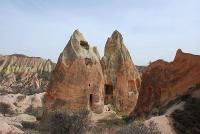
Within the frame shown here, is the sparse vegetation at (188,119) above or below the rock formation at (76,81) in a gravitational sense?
below

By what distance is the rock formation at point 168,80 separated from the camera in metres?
26.0

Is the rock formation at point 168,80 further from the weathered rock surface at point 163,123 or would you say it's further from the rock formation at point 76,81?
the weathered rock surface at point 163,123

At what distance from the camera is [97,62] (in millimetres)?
35219

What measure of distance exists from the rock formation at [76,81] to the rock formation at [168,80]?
4341 mm

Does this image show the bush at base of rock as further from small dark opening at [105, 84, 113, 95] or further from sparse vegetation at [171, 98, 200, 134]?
small dark opening at [105, 84, 113, 95]

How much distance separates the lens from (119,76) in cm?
4297

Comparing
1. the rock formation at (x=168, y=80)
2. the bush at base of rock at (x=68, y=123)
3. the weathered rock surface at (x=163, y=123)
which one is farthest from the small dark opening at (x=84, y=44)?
the weathered rock surface at (x=163, y=123)

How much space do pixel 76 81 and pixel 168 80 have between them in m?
7.80

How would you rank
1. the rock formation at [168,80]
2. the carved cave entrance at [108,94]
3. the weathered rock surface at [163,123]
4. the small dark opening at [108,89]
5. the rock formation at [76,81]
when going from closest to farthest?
the weathered rock surface at [163,123]
the rock formation at [168,80]
the rock formation at [76,81]
the carved cave entrance at [108,94]
the small dark opening at [108,89]

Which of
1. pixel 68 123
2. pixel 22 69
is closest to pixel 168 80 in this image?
pixel 68 123

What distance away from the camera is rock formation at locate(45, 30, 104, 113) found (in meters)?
32.6

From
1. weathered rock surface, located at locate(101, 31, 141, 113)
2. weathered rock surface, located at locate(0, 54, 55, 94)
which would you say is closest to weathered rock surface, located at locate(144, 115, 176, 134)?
weathered rock surface, located at locate(101, 31, 141, 113)

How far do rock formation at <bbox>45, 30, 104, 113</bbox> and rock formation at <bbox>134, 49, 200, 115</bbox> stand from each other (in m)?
4.34

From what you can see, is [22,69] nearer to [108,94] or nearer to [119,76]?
[119,76]
